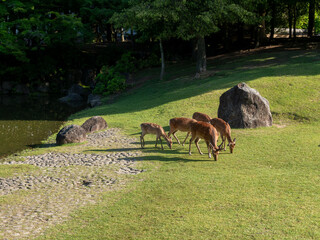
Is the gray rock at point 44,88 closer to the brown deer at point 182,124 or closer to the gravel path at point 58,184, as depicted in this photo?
the gravel path at point 58,184

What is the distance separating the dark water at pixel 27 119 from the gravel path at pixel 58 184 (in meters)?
4.49

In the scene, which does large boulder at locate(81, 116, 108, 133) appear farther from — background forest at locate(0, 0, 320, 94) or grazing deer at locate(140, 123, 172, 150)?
background forest at locate(0, 0, 320, 94)

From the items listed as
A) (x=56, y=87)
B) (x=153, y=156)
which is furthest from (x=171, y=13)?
(x=56, y=87)

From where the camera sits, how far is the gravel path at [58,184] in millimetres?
8930

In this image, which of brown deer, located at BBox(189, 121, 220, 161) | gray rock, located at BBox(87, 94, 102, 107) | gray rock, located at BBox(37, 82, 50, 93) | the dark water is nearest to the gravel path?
brown deer, located at BBox(189, 121, 220, 161)

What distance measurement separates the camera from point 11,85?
43.8 m

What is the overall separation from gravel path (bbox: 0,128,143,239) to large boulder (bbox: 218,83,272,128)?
5218 millimetres

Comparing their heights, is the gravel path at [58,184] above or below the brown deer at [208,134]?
below

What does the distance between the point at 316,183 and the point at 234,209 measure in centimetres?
300

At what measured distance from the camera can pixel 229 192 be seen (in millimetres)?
10195

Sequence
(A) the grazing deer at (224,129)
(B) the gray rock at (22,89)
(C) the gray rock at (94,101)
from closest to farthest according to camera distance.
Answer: (A) the grazing deer at (224,129), (C) the gray rock at (94,101), (B) the gray rock at (22,89)

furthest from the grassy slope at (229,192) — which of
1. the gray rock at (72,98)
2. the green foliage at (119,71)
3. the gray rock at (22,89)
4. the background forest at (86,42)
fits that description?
the gray rock at (22,89)

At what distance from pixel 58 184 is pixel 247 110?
10.1 m

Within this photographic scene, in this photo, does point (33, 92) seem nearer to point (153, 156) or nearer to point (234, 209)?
point (153, 156)
